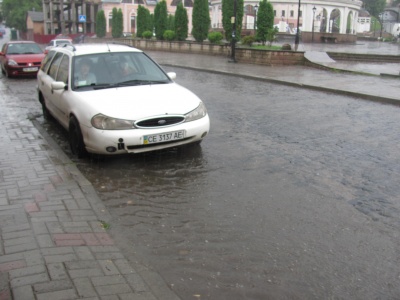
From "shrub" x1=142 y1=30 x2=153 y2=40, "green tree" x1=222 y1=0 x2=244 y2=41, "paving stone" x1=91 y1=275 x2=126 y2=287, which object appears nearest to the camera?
"paving stone" x1=91 y1=275 x2=126 y2=287

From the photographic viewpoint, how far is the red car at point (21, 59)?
18.3 metres

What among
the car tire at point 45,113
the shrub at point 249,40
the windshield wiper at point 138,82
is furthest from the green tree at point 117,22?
the windshield wiper at point 138,82

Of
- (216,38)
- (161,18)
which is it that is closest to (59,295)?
(216,38)

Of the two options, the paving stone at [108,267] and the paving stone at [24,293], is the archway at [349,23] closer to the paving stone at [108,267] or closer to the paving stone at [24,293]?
the paving stone at [108,267]

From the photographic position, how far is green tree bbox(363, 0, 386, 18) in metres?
125

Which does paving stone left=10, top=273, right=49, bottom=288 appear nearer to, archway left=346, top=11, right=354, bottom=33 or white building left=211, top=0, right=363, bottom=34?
white building left=211, top=0, right=363, bottom=34

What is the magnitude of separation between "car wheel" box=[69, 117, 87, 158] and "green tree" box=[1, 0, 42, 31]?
10536 cm

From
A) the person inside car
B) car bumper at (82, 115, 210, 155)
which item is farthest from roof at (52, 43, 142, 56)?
car bumper at (82, 115, 210, 155)

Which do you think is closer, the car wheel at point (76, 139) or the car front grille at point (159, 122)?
the car front grille at point (159, 122)

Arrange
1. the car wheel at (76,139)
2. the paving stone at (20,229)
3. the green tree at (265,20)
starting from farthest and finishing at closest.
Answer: the green tree at (265,20) → the car wheel at (76,139) → the paving stone at (20,229)

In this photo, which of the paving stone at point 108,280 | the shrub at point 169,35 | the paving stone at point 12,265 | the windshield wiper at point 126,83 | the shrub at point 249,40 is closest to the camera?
the paving stone at point 108,280

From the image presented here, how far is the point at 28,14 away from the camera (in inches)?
3770

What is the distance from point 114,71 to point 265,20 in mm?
22118

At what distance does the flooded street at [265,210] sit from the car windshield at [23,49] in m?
12.2
